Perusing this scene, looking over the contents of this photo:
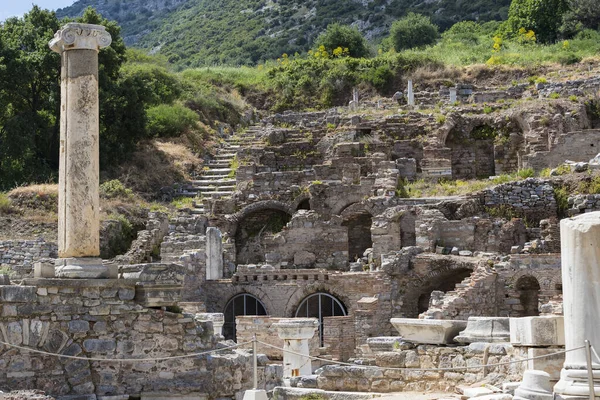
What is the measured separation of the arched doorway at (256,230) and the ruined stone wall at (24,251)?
5967 mm

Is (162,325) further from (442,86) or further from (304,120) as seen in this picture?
(442,86)

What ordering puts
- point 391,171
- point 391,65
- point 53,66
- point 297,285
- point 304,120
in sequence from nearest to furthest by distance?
point 297,285
point 391,171
point 53,66
point 304,120
point 391,65

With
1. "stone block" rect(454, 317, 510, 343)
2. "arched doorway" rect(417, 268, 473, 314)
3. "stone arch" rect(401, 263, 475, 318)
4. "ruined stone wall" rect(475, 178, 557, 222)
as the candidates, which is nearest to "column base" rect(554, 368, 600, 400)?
"stone block" rect(454, 317, 510, 343)

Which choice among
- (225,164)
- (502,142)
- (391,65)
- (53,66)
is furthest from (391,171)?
(391,65)

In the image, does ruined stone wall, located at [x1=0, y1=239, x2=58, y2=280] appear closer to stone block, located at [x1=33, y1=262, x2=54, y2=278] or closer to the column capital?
the column capital

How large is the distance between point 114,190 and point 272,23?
157ft

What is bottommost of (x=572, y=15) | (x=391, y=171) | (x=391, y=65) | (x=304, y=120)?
(x=391, y=171)

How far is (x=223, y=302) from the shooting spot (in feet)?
99.2

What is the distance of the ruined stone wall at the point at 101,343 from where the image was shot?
46.9 ft

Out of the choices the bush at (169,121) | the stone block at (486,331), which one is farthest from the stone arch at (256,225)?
the stone block at (486,331)

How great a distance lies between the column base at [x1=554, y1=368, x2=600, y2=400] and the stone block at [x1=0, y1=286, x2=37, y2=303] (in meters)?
6.55

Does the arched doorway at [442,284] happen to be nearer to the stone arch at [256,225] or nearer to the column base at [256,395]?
the stone arch at [256,225]

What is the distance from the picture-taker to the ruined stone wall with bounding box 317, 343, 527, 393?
14.6 metres

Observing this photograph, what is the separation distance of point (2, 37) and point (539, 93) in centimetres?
1916
